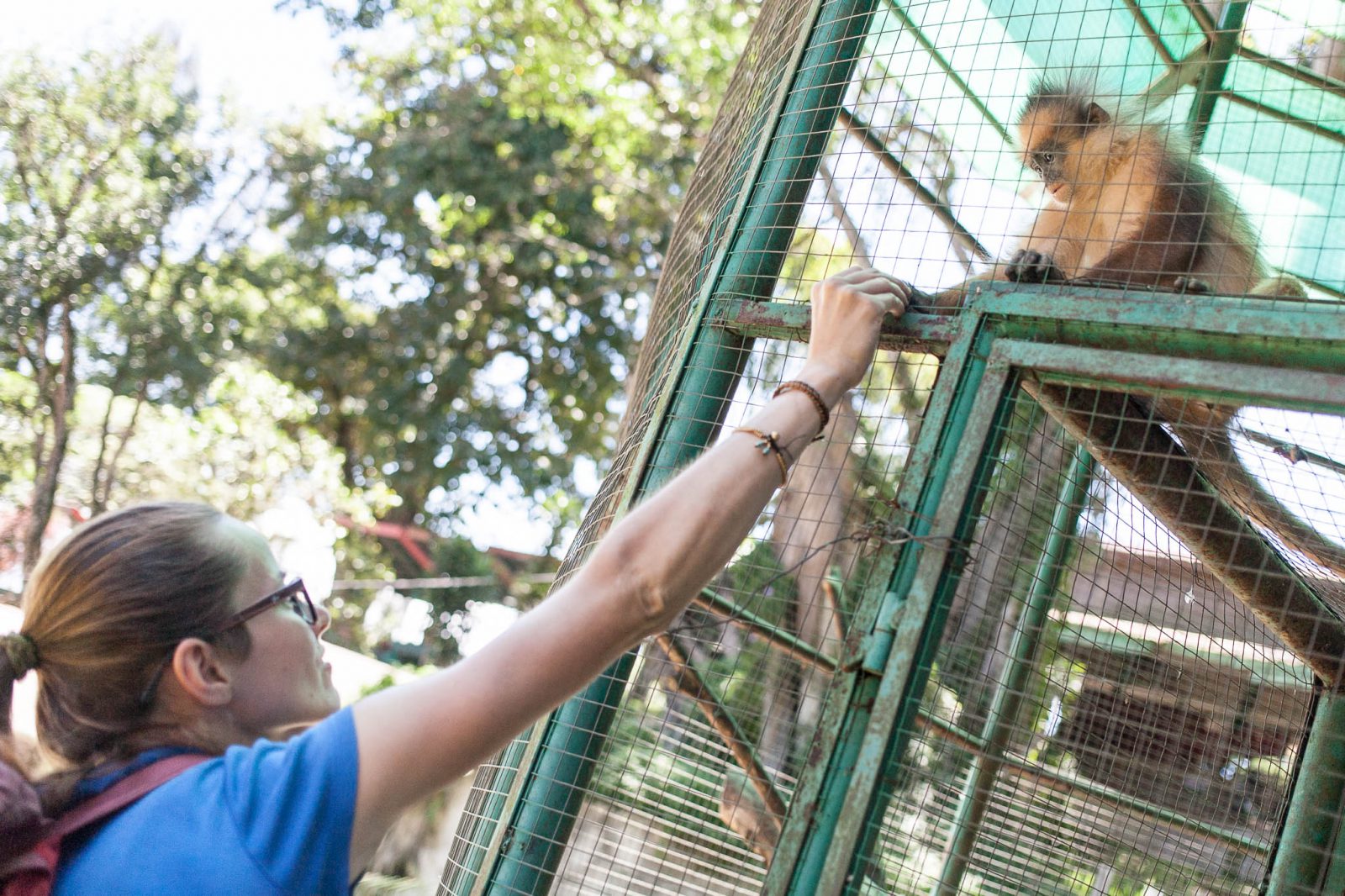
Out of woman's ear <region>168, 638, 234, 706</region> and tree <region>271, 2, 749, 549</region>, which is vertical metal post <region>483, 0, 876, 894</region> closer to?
woman's ear <region>168, 638, 234, 706</region>

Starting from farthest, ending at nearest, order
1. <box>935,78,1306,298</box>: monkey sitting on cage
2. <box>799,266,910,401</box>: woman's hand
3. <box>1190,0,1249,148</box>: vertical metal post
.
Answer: <box>1190,0,1249,148</box>: vertical metal post → <box>935,78,1306,298</box>: monkey sitting on cage → <box>799,266,910,401</box>: woman's hand

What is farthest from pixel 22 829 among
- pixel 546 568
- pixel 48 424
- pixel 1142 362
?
pixel 546 568

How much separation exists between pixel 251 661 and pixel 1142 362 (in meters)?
1.26

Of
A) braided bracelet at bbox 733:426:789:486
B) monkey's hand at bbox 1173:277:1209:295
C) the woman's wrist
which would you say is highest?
monkey's hand at bbox 1173:277:1209:295

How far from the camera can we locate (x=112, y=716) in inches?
51.8

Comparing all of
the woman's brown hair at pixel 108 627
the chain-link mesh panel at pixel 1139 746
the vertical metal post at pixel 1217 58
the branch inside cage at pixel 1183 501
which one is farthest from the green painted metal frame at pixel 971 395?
the vertical metal post at pixel 1217 58

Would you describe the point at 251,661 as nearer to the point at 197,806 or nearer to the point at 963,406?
the point at 197,806

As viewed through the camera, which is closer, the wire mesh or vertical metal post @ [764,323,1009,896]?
vertical metal post @ [764,323,1009,896]

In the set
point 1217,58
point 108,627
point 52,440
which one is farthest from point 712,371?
point 52,440

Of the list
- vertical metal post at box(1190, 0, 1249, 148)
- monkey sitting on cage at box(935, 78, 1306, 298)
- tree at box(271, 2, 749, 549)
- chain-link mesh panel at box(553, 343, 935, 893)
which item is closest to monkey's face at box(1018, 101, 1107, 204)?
monkey sitting on cage at box(935, 78, 1306, 298)

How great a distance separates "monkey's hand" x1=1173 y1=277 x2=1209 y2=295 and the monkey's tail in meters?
0.23

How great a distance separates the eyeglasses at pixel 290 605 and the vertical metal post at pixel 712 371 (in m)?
0.55

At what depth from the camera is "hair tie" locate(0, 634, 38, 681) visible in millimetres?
1295

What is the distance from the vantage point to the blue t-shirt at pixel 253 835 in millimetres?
1120
